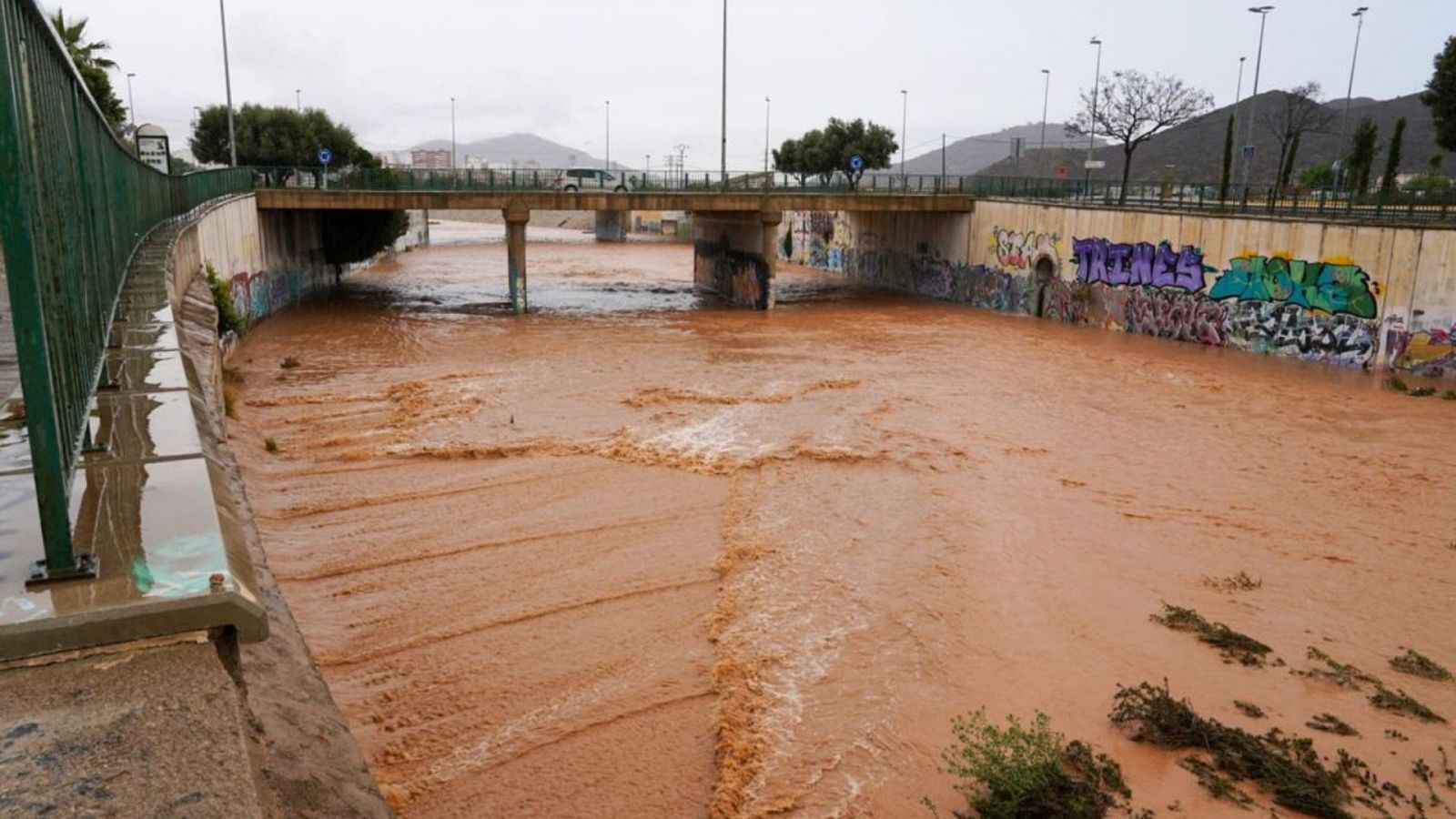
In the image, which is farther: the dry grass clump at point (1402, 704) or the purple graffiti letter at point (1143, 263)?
the purple graffiti letter at point (1143, 263)

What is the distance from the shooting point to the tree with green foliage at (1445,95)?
4538 cm

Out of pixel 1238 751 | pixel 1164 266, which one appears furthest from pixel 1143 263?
pixel 1238 751

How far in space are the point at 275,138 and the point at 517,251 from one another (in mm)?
25446

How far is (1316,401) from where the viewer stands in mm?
24922

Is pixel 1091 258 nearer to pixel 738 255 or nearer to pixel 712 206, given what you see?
pixel 712 206

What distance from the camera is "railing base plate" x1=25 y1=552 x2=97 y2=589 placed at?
3672mm

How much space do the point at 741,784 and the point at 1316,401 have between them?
2166 cm

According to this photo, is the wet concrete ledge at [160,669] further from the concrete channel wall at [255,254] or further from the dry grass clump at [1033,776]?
the concrete channel wall at [255,254]

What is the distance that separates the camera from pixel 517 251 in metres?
40.9

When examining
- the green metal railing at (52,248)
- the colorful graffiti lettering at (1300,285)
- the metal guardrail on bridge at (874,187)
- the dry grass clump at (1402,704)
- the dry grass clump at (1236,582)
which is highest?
the metal guardrail on bridge at (874,187)

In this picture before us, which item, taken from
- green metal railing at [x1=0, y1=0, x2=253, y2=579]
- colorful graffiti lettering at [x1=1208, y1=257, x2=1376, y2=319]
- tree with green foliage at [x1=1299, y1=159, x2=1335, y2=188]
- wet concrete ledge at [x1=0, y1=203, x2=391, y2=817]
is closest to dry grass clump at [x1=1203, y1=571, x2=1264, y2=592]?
wet concrete ledge at [x1=0, y1=203, x2=391, y2=817]

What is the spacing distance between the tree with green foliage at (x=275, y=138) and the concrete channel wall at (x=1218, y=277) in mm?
33672

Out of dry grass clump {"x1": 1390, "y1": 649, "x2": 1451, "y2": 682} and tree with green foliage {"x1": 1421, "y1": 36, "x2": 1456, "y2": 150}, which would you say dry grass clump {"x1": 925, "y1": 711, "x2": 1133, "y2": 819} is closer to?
dry grass clump {"x1": 1390, "y1": 649, "x2": 1451, "y2": 682}

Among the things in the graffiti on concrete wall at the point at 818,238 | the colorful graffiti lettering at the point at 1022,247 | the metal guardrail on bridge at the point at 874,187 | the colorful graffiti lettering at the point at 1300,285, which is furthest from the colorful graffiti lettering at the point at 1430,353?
the graffiti on concrete wall at the point at 818,238
